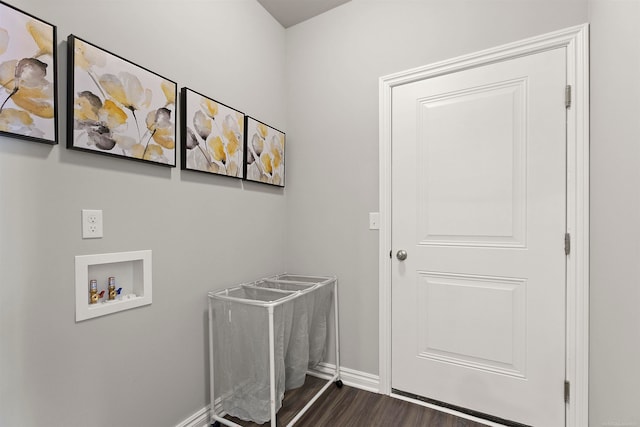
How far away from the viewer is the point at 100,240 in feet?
4.06

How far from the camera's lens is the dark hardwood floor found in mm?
1691

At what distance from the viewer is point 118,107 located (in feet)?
Result: 4.18

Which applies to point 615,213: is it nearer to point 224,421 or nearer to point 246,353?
point 246,353

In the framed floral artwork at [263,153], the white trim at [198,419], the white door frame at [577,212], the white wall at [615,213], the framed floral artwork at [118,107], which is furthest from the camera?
the framed floral artwork at [263,153]

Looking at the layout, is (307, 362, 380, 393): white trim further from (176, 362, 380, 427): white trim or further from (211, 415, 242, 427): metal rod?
(211, 415, 242, 427): metal rod

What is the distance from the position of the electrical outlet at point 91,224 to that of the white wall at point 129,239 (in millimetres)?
21

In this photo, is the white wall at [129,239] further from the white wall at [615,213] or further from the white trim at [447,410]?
the white wall at [615,213]

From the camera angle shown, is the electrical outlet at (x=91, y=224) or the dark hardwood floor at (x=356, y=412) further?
the dark hardwood floor at (x=356, y=412)

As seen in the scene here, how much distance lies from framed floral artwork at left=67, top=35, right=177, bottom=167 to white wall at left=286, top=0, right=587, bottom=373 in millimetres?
1016

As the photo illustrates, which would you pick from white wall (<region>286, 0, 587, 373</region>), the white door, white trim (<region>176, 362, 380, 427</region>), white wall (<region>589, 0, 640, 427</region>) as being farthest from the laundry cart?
white wall (<region>589, 0, 640, 427</region>)

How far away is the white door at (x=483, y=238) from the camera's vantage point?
1.57 m

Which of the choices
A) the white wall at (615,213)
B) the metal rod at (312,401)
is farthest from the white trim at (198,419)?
the white wall at (615,213)

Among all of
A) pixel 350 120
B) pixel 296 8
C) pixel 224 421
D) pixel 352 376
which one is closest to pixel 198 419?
pixel 224 421

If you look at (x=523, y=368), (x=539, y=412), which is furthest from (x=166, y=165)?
(x=539, y=412)
